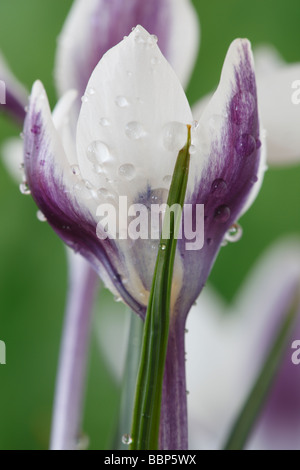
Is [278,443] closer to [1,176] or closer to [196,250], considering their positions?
[196,250]

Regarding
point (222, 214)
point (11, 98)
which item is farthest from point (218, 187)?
point (11, 98)

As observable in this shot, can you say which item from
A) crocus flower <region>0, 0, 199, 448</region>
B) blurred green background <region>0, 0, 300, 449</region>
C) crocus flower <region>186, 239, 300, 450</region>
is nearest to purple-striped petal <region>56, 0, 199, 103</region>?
crocus flower <region>0, 0, 199, 448</region>

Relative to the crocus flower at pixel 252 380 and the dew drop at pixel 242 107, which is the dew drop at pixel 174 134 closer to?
the dew drop at pixel 242 107

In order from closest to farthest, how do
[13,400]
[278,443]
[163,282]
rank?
[163,282], [278,443], [13,400]

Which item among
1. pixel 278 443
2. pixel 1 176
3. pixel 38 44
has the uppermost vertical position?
pixel 38 44

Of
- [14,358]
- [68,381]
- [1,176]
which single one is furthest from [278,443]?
[1,176]

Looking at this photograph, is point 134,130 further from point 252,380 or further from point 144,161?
point 252,380
